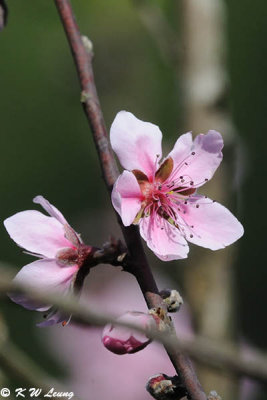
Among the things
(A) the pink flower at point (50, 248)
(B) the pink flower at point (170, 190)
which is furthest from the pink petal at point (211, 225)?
(A) the pink flower at point (50, 248)

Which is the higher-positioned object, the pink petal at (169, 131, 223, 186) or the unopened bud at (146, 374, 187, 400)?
the pink petal at (169, 131, 223, 186)

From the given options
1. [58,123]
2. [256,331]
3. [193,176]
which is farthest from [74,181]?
[193,176]

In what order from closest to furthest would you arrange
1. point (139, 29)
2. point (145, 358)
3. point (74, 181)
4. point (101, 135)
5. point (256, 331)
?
1. point (101, 135)
2. point (145, 358)
3. point (139, 29)
4. point (256, 331)
5. point (74, 181)

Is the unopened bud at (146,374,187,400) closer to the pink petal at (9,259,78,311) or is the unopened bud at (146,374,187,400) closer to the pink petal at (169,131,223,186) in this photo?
the pink petal at (9,259,78,311)

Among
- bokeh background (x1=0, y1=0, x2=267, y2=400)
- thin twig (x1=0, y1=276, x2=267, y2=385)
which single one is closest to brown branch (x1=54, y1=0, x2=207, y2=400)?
thin twig (x1=0, y1=276, x2=267, y2=385)

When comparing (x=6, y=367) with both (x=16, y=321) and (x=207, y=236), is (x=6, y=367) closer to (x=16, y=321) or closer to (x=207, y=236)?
(x=207, y=236)

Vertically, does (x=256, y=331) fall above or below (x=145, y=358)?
below

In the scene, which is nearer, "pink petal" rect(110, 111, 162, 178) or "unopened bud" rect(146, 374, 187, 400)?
"unopened bud" rect(146, 374, 187, 400)

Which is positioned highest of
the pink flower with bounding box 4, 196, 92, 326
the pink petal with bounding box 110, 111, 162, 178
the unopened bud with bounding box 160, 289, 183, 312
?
the pink petal with bounding box 110, 111, 162, 178
